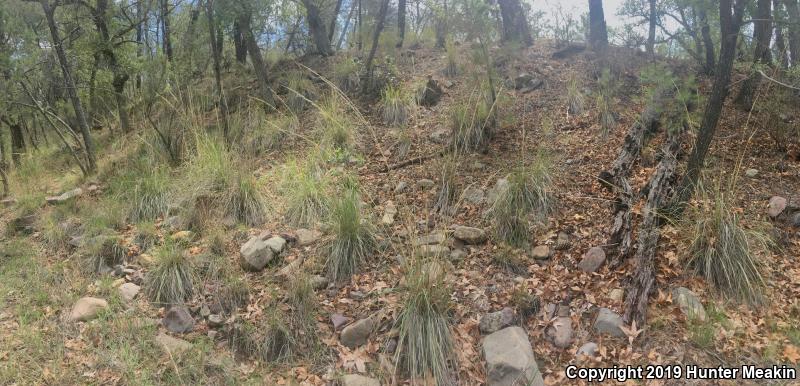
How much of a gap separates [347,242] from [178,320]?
1444mm

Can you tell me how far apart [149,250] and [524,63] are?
21.0ft

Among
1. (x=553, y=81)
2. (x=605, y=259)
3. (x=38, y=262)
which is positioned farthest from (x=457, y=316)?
(x=553, y=81)

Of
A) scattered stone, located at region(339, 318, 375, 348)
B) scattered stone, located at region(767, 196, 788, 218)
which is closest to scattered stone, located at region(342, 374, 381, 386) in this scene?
scattered stone, located at region(339, 318, 375, 348)

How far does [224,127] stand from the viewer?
300 inches

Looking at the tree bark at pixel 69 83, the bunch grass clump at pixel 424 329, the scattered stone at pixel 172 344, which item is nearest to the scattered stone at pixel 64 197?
the tree bark at pixel 69 83

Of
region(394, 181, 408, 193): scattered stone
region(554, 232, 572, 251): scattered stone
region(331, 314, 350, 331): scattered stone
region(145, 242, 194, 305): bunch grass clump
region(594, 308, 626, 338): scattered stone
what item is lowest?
region(331, 314, 350, 331): scattered stone

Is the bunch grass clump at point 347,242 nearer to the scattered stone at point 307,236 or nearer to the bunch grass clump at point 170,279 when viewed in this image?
the scattered stone at point 307,236

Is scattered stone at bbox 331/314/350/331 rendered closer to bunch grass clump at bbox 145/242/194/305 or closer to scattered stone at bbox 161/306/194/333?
scattered stone at bbox 161/306/194/333

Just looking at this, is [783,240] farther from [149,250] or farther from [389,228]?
[149,250]

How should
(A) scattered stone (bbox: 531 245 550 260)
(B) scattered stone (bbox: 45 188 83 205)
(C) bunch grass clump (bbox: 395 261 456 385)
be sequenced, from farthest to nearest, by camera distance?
(B) scattered stone (bbox: 45 188 83 205)
(A) scattered stone (bbox: 531 245 550 260)
(C) bunch grass clump (bbox: 395 261 456 385)

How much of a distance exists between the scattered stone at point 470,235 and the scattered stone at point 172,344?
234 centimetres

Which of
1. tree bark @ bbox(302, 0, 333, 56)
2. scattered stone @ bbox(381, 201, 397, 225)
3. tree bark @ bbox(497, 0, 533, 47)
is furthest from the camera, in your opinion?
Result: tree bark @ bbox(302, 0, 333, 56)

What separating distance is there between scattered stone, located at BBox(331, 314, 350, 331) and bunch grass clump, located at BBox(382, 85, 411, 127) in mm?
3824

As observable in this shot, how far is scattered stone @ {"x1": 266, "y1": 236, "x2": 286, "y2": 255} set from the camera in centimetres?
455
